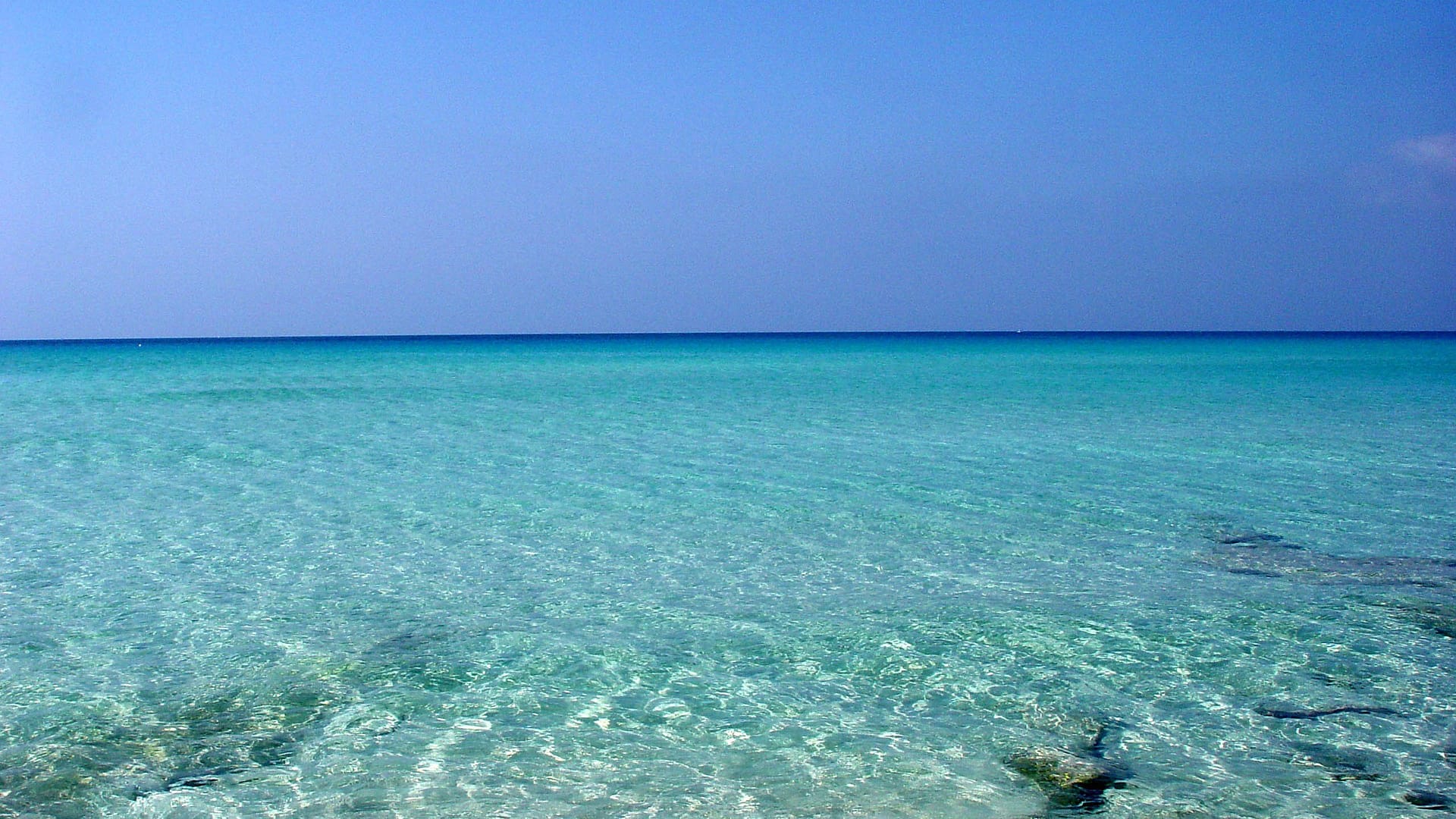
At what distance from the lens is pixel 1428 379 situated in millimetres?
29172

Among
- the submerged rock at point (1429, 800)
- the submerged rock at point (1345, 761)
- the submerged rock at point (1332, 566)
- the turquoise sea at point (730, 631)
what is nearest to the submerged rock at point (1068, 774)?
the turquoise sea at point (730, 631)

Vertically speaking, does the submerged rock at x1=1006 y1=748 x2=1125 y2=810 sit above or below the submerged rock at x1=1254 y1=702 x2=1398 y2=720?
below

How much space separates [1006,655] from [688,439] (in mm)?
9412

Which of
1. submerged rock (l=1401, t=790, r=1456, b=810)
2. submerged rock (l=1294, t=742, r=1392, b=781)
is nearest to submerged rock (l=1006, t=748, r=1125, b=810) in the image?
submerged rock (l=1294, t=742, r=1392, b=781)

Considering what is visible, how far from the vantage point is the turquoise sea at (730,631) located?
3.92 meters

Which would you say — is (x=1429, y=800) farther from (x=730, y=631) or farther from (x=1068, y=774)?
(x=730, y=631)

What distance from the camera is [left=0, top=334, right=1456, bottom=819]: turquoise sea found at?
3.92m

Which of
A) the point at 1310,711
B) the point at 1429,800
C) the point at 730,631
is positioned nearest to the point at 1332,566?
the point at 1310,711

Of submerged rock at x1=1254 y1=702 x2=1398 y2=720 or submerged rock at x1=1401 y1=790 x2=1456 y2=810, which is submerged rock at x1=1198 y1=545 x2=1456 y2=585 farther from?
submerged rock at x1=1401 y1=790 x2=1456 y2=810

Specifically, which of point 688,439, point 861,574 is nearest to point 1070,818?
point 861,574

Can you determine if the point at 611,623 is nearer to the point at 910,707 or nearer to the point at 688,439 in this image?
the point at 910,707

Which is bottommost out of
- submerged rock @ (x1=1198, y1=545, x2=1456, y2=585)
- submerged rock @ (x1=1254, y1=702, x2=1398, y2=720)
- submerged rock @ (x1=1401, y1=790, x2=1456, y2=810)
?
submerged rock @ (x1=1401, y1=790, x2=1456, y2=810)

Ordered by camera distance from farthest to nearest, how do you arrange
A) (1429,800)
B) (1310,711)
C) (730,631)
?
(730,631) → (1310,711) → (1429,800)

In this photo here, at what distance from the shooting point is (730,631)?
19.0 ft
